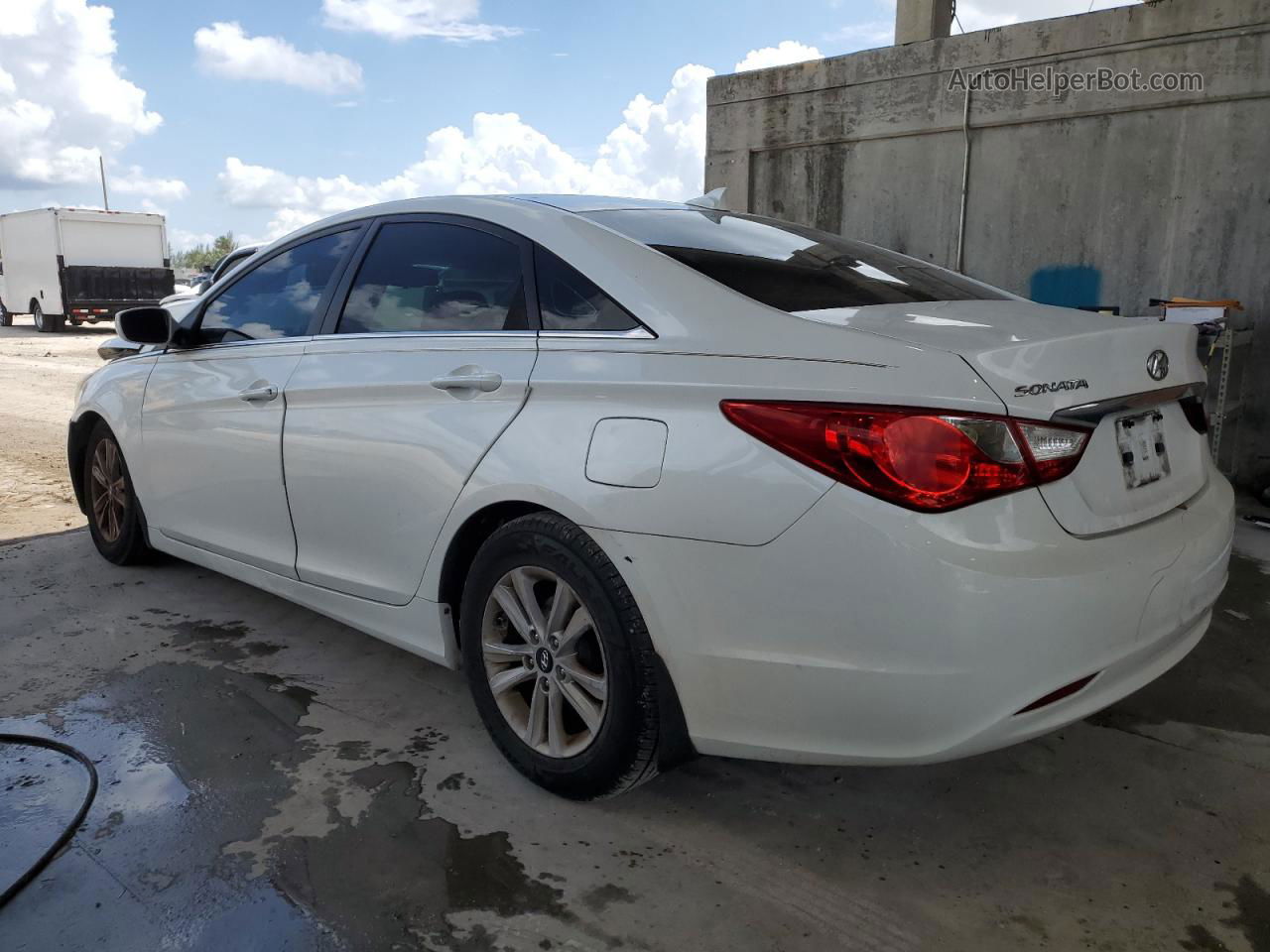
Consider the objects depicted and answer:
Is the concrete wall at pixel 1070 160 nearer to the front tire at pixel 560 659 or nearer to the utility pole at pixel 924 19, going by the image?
the utility pole at pixel 924 19

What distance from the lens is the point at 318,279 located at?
346 centimetres

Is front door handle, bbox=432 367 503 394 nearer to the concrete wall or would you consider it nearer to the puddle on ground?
the puddle on ground

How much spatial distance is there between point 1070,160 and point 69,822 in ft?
22.3

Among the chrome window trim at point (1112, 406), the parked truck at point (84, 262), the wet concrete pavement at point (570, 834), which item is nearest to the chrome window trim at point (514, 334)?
the chrome window trim at point (1112, 406)

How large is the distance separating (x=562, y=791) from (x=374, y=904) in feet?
1.82

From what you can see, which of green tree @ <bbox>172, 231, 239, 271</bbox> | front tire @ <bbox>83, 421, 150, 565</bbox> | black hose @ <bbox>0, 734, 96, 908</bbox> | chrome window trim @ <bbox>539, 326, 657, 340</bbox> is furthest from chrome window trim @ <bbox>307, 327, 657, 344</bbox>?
Result: green tree @ <bbox>172, 231, 239, 271</bbox>

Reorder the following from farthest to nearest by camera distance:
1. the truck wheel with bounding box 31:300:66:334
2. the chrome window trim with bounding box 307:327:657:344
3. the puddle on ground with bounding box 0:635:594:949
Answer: the truck wheel with bounding box 31:300:66:334 → the chrome window trim with bounding box 307:327:657:344 → the puddle on ground with bounding box 0:635:594:949

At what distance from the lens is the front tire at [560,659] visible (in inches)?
92.4

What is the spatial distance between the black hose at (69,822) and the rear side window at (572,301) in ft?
5.65

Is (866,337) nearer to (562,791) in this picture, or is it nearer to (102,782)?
(562,791)

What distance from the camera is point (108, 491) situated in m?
4.68

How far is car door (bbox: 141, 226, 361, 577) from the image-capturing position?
3.43 m

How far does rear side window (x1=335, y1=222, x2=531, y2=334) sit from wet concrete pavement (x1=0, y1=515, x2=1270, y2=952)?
122 centimetres

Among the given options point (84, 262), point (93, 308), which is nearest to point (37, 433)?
point (93, 308)
